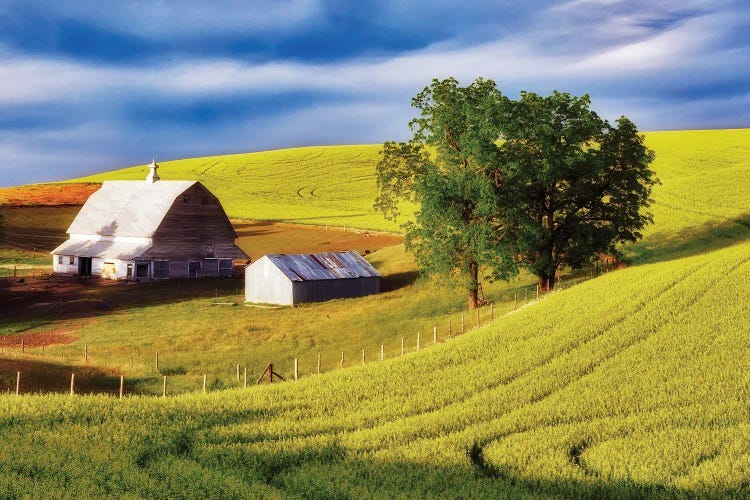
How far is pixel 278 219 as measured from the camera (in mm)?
104562

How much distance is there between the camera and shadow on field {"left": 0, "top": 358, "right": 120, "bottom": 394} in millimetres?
31922

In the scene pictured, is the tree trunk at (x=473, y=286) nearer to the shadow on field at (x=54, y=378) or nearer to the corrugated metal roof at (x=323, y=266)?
the corrugated metal roof at (x=323, y=266)

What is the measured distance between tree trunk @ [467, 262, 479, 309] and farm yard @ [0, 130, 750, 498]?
176 centimetres

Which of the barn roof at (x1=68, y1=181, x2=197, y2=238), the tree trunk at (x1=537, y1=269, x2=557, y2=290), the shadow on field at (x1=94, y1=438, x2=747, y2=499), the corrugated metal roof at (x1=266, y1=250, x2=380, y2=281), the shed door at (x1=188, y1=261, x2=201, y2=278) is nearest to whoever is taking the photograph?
the shadow on field at (x1=94, y1=438, x2=747, y2=499)

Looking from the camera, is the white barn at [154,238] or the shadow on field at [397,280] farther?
the white barn at [154,238]


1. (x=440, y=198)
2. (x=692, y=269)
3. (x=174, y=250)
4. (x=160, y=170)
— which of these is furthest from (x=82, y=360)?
(x=160, y=170)

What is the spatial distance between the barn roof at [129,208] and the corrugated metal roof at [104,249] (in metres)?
1.05

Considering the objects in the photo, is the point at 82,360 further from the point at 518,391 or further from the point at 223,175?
the point at 223,175

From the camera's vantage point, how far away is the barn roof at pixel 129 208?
247ft

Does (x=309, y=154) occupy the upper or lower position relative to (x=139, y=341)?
upper

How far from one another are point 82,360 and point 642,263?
32.5 metres

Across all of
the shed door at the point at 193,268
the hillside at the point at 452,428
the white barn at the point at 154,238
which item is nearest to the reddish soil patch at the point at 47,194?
the white barn at the point at 154,238

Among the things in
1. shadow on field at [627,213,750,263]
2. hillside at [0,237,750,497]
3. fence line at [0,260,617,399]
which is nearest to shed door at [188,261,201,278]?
fence line at [0,260,617,399]

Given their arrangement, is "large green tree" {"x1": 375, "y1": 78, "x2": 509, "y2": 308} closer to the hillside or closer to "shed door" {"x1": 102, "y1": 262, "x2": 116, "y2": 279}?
the hillside
